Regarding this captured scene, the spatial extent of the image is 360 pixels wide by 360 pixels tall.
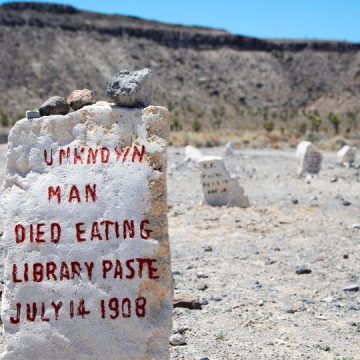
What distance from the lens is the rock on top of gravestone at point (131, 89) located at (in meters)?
4.40

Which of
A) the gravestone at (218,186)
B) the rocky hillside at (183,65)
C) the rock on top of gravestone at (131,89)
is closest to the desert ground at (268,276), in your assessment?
the gravestone at (218,186)

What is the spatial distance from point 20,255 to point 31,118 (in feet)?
2.82

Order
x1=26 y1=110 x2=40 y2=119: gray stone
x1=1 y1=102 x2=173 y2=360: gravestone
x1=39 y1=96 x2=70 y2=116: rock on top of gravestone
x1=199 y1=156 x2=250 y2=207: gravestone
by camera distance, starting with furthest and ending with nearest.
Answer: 1. x1=199 y1=156 x2=250 y2=207: gravestone
2. x1=39 y1=96 x2=70 y2=116: rock on top of gravestone
3. x1=26 y1=110 x2=40 y2=119: gray stone
4. x1=1 y1=102 x2=173 y2=360: gravestone

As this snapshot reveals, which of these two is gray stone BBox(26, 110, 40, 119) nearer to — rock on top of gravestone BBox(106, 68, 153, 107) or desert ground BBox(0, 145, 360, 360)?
rock on top of gravestone BBox(106, 68, 153, 107)

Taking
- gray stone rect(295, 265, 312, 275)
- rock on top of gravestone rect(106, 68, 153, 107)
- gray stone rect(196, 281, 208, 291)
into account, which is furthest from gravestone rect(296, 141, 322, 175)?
rock on top of gravestone rect(106, 68, 153, 107)

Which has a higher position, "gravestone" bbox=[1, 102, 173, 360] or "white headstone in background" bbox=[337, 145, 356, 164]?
"gravestone" bbox=[1, 102, 173, 360]

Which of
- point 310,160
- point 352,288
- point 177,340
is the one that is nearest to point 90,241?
point 177,340

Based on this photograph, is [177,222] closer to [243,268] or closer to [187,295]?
[243,268]

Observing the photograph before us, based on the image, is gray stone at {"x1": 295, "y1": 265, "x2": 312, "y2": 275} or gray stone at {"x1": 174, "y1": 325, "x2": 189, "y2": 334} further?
gray stone at {"x1": 295, "y1": 265, "x2": 312, "y2": 275}

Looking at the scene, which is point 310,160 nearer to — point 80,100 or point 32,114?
point 80,100

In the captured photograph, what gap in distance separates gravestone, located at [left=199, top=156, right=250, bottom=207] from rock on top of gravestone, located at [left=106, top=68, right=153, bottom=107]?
7375 millimetres

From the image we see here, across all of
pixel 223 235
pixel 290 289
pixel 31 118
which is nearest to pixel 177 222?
pixel 223 235

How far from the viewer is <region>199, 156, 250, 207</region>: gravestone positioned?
39.2ft

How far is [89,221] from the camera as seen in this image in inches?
166
